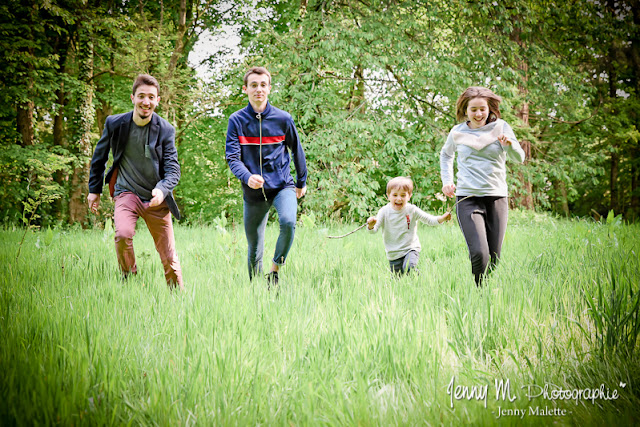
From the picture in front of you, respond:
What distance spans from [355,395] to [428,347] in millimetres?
524

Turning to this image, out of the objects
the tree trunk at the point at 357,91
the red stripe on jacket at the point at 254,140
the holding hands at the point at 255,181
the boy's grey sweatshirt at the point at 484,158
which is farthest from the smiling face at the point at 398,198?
the tree trunk at the point at 357,91

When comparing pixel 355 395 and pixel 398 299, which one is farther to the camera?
pixel 398 299

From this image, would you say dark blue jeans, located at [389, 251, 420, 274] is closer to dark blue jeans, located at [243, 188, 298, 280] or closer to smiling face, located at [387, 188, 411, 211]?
smiling face, located at [387, 188, 411, 211]

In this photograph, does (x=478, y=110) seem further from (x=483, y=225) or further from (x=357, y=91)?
(x=357, y=91)

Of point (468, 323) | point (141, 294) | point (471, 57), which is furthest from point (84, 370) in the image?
point (471, 57)

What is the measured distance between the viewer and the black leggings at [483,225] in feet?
11.1

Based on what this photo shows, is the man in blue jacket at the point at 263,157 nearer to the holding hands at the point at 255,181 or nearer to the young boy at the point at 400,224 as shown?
the holding hands at the point at 255,181

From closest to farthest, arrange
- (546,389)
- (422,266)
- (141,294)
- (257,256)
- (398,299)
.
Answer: (546,389) < (398,299) < (141,294) < (257,256) < (422,266)

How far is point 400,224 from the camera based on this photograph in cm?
409

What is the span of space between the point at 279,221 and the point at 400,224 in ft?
4.17

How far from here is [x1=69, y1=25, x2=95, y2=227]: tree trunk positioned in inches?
461

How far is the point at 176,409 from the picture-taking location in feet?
4.99

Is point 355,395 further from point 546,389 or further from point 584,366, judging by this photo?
point 584,366

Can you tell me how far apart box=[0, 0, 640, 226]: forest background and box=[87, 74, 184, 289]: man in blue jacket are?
629 centimetres
